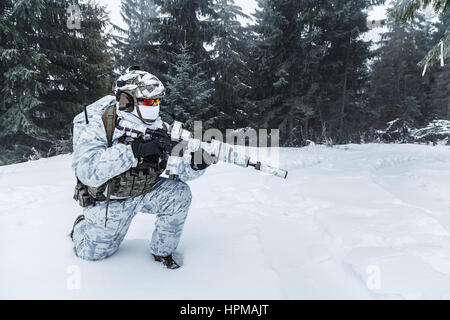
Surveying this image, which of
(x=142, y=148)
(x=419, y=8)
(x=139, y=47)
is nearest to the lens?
(x=142, y=148)

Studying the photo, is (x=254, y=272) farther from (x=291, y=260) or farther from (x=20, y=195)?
(x=20, y=195)

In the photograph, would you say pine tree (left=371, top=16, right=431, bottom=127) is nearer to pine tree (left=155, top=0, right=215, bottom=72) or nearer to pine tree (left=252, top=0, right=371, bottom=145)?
pine tree (left=252, top=0, right=371, bottom=145)

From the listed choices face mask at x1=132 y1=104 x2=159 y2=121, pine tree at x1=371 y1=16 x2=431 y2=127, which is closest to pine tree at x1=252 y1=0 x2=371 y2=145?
pine tree at x1=371 y1=16 x2=431 y2=127

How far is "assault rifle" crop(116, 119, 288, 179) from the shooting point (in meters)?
2.19

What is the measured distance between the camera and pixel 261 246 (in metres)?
2.64

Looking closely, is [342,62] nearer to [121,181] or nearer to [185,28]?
[185,28]

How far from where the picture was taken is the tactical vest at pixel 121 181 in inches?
85.6

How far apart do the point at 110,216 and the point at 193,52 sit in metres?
10.8

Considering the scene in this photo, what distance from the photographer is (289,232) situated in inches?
117

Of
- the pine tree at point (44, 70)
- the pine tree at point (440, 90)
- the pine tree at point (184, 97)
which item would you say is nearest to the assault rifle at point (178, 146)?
the pine tree at point (184, 97)

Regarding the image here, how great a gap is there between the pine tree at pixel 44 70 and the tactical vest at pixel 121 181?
815 centimetres

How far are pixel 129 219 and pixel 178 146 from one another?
32.0 inches

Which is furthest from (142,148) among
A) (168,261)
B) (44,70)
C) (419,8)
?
(44,70)

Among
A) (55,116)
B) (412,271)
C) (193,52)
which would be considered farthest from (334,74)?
(412,271)
